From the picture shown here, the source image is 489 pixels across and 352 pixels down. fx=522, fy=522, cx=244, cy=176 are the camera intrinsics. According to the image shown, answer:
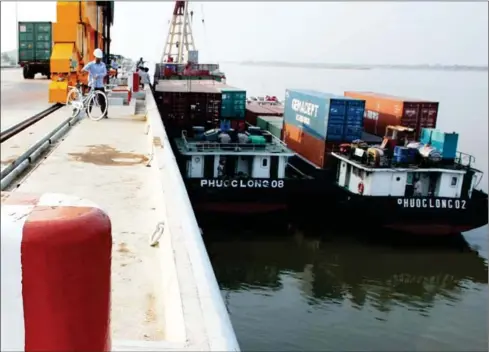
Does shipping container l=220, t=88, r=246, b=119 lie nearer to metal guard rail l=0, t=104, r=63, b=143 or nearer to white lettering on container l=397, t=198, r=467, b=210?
white lettering on container l=397, t=198, r=467, b=210

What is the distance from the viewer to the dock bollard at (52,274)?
4.60ft

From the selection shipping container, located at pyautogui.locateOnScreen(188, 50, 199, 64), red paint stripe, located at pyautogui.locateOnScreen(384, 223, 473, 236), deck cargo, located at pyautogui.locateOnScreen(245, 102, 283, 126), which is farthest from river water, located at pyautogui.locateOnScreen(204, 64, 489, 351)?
shipping container, located at pyautogui.locateOnScreen(188, 50, 199, 64)

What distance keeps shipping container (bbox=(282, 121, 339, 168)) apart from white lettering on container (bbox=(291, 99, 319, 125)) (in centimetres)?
51

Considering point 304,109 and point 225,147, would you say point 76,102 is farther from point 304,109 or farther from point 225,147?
point 304,109

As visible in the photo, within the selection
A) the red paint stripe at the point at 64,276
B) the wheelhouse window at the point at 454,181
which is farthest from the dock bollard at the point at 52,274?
the wheelhouse window at the point at 454,181

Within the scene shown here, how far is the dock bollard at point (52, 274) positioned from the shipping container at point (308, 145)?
1951 centimetres

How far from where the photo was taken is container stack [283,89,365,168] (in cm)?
2011

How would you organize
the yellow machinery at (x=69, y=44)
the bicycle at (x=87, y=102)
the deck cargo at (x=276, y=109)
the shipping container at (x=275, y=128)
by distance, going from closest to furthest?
1. the bicycle at (x=87, y=102)
2. the yellow machinery at (x=69, y=44)
3. the shipping container at (x=275, y=128)
4. the deck cargo at (x=276, y=109)

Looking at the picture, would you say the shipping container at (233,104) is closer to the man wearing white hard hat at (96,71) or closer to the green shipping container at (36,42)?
the man wearing white hard hat at (96,71)

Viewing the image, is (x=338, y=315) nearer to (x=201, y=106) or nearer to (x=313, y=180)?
(x=313, y=180)

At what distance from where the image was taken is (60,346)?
1.52 m

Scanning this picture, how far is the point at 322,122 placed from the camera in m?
20.6

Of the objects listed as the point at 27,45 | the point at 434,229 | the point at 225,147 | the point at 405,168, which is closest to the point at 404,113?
the point at 405,168

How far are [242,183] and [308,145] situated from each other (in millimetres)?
4719
